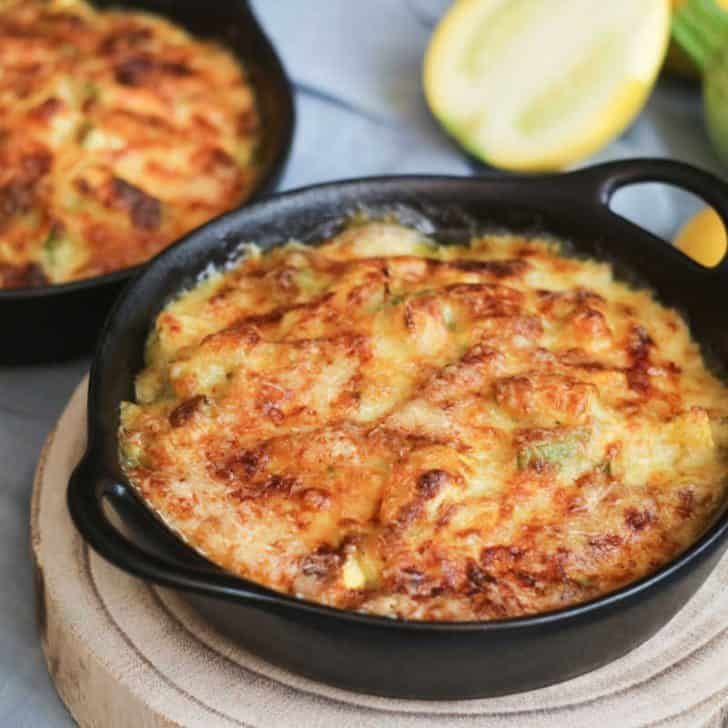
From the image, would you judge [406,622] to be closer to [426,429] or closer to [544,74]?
[426,429]

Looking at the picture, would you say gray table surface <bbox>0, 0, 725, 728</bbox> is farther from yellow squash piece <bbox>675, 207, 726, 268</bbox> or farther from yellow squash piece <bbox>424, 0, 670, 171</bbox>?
yellow squash piece <bbox>675, 207, 726, 268</bbox>

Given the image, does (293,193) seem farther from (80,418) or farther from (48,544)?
(48,544)

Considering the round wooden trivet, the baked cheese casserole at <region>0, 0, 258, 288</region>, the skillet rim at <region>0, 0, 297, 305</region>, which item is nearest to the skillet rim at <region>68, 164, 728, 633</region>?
the skillet rim at <region>0, 0, 297, 305</region>

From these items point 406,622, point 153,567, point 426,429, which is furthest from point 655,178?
point 153,567

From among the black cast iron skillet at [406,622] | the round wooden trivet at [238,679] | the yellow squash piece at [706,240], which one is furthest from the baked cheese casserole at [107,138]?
the yellow squash piece at [706,240]

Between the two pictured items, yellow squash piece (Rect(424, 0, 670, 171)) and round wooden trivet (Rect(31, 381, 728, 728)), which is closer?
round wooden trivet (Rect(31, 381, 728, 728))

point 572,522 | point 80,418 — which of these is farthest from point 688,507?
point 80,418

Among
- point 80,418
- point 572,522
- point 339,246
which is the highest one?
point 572,522
